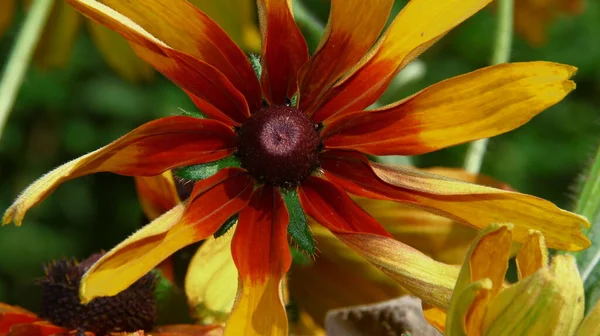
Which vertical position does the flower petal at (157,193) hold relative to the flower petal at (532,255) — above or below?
above

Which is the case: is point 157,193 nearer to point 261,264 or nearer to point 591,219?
point 261,264

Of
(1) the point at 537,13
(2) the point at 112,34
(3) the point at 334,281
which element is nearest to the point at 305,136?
(3) the point at 334,281

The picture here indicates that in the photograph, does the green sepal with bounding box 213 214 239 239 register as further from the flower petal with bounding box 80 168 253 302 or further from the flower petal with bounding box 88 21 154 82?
the flower petal with bounding box 88 21 154 82

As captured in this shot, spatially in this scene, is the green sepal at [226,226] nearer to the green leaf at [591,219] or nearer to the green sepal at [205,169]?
the green sepal at [205,169]

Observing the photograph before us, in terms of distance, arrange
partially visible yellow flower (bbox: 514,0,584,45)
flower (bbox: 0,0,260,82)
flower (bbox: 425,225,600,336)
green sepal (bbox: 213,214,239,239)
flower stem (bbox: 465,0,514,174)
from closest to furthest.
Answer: flower (bbox: 425,225,600,336) < green sepal (bbox: 213,214,239,239) < flower stem (bbox: 465,0,514,174) < flower (bbox: 0,0,260,82) < partially visible yellow flower (bbox: 514,0,584,45)

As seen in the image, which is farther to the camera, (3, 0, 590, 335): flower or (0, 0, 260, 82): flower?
(0, 0, 260, 82): flower

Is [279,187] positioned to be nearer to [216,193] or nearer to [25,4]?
[216,193]

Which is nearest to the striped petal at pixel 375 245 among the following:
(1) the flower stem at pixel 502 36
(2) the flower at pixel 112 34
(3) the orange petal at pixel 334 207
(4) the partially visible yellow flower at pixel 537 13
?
(3) the orange petal at pixel 334 207

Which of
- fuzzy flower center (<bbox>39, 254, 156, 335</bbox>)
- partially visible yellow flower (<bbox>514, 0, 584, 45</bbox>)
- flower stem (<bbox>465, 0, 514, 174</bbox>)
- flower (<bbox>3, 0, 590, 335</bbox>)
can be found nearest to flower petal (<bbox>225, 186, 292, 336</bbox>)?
flower (<bbox>3, 0, 590, 335</bbox>)
